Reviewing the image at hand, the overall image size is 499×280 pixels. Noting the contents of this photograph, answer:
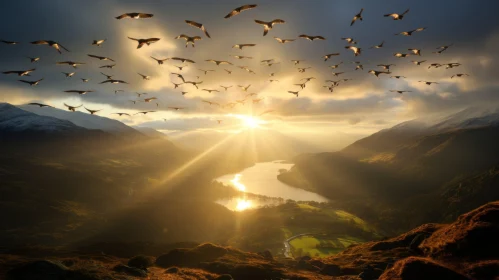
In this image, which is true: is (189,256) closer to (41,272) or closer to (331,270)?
(331,270)

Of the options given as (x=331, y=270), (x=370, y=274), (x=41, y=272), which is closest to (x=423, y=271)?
(x=370, y=274)

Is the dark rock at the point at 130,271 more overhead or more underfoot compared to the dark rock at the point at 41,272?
more underfoot

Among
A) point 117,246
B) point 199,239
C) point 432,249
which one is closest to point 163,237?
point 199,239

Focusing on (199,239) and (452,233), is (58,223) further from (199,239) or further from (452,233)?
(452,233)

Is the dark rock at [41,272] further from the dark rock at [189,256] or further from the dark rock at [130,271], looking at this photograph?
the dark rock at [189,256]

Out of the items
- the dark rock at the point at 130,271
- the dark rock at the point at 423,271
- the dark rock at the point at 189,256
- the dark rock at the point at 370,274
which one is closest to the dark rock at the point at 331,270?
the dark rock at the point at 370,274

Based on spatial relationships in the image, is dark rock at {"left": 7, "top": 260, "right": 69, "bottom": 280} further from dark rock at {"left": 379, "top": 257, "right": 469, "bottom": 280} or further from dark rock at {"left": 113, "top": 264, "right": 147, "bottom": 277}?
dark rock at {"left": 379, "top": 257, "right": 469, "bottom": 280}

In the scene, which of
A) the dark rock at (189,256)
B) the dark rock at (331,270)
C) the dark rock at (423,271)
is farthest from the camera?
the dark rock at (189,256)

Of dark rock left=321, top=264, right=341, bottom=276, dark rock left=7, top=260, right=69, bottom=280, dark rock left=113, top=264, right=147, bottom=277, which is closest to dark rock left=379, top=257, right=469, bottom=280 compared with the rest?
dark rock left=321, top=264, right=341, bottom=276
